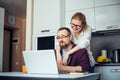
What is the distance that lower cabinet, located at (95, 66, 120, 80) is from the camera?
259 cm

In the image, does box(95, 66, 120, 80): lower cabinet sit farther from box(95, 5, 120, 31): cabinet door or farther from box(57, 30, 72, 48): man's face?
box(57, 30, 72, 48): man's face

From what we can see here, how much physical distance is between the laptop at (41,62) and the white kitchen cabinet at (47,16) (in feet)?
5.16

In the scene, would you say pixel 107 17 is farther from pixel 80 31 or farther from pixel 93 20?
pixel 80 31

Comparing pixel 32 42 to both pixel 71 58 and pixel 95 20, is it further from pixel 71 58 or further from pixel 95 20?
pixel 71 58

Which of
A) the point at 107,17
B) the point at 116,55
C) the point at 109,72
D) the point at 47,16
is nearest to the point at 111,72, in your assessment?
the point at 109,72

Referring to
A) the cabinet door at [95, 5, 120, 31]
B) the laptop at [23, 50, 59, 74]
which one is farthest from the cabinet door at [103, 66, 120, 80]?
the laptop at [23, 50, 59, 74]

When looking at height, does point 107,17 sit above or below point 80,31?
above

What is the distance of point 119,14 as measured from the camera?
2855 mm

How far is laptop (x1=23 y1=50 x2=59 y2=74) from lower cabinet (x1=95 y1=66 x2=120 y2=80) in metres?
1.32

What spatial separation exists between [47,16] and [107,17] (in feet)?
3.17

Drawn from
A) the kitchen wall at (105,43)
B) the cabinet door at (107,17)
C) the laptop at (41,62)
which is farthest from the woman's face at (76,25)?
the kitchen wall at (105,43)

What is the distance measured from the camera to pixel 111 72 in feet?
8.61

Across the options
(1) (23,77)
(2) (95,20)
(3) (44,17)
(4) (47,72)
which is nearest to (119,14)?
(2) (95,20)

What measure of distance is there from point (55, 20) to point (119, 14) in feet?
3.24
